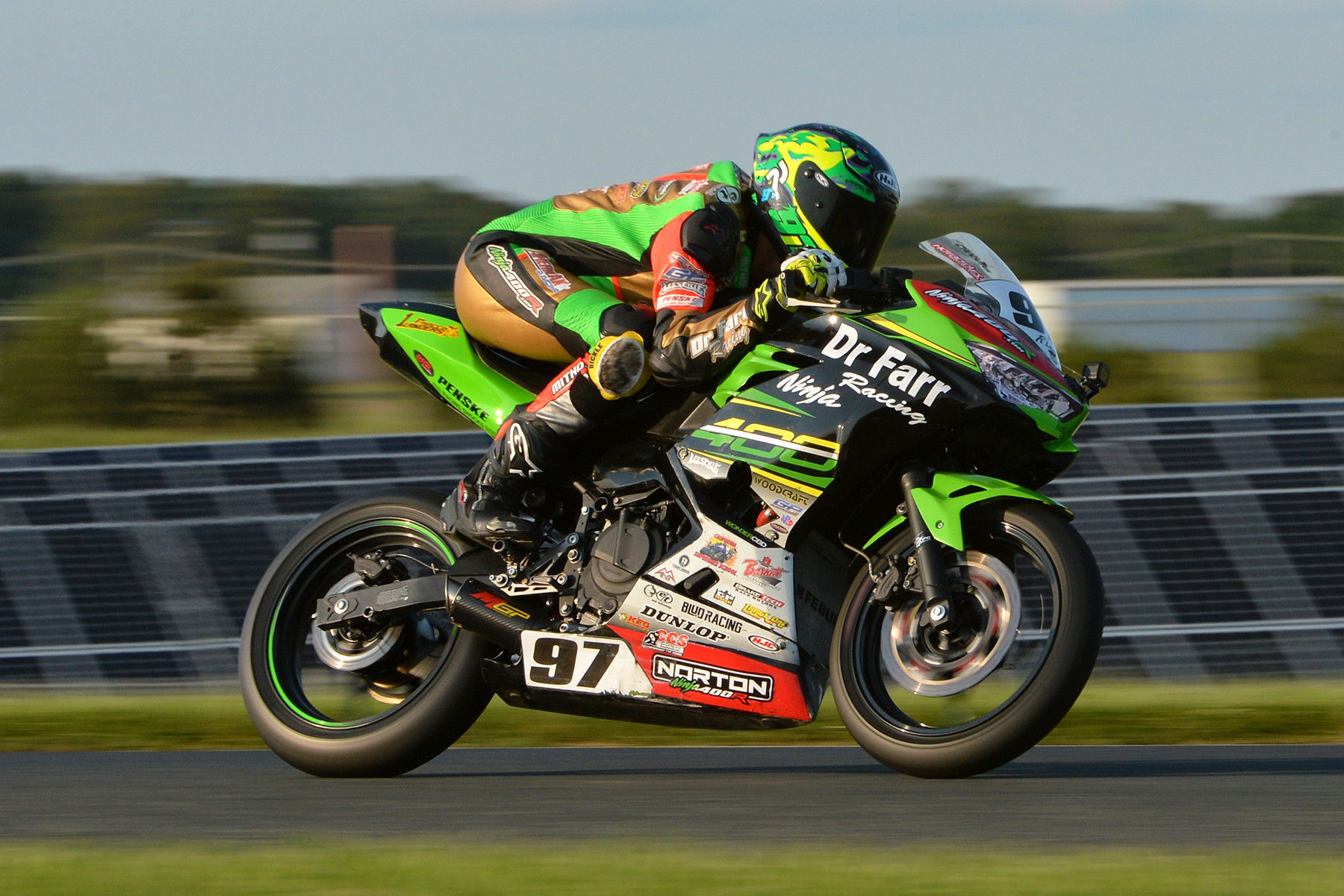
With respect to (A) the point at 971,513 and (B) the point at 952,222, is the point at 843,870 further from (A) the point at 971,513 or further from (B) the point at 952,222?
(B) the point at 952,222

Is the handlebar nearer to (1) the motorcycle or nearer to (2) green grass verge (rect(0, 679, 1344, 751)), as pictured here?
(1) the motorcycle

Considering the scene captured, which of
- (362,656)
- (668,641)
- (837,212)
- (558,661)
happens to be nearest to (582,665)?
(558,661)

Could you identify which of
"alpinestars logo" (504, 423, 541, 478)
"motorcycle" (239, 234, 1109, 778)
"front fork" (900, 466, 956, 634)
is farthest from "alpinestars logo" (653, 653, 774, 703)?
"alpinestars logo" (504, 423, 541, 478)

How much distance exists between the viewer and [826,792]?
14.5 ft

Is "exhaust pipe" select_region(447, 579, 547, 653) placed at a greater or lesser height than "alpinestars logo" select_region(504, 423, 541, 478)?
Answer: lesser

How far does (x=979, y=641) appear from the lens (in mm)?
4262

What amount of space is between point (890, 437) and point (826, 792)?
3.02 feet

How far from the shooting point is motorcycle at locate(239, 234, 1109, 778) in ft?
14.1

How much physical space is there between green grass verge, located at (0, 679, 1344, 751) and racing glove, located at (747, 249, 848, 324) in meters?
1.97

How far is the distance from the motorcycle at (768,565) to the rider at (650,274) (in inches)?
4.2

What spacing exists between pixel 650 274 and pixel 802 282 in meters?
0.81

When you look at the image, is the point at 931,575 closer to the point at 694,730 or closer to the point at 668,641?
the point at 668,641

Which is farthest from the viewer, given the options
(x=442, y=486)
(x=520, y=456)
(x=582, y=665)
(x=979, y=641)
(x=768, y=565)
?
(x=442, y=486)

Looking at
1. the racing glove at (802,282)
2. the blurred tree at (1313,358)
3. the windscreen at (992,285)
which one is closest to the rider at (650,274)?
the racing glove at (802,282)
